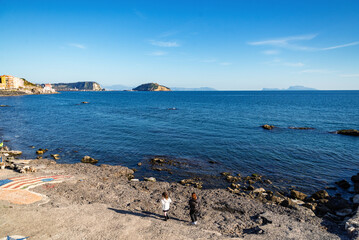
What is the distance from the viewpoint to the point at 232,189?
869 inches

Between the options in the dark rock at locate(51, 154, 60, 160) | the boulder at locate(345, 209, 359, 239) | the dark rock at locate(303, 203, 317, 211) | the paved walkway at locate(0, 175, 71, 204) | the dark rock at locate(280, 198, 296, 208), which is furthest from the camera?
the dark rock at locate(51, 154, 60, 160)

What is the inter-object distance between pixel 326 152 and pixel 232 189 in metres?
24.0

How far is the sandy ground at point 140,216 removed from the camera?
13086 mm

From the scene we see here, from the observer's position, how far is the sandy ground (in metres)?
13.1

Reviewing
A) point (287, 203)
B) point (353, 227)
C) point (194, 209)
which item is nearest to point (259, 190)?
point (287, 203)

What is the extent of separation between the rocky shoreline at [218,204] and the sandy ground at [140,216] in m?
0.06

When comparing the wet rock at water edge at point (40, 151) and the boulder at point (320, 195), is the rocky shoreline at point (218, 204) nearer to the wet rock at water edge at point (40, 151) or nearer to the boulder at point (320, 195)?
the boulder at point (320, 195)

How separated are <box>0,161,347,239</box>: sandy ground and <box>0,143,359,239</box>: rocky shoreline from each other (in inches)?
2.6

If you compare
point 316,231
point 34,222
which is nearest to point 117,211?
point 34,222

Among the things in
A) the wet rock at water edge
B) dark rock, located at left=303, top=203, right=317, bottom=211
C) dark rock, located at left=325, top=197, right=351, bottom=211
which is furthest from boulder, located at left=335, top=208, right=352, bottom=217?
the wet rock at water edge

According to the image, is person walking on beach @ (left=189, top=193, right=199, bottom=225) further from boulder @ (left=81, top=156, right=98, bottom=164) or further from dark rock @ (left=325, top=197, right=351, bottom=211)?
boulder @ (left=81, top=156, right=98, bottom=164)

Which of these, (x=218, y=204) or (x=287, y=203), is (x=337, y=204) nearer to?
(x=287, y=203)

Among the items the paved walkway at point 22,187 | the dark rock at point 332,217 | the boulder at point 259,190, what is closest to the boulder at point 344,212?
the dark rock at point 332,217

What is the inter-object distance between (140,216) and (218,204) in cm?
714
